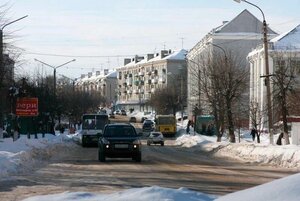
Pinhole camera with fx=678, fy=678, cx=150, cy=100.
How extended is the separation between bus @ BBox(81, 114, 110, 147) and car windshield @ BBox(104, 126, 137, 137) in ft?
74.3

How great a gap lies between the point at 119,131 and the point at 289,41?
55.3 metres

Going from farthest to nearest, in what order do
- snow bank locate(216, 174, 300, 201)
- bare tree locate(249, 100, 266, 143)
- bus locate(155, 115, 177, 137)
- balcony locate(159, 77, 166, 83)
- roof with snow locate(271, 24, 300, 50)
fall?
balcony locate(159, 77, 166, 83), bus locate(155, 115, 177, 137), roof with snow locate(271, 24, 300, 50), bare tree locate(249, 100, 266, 143), snow bank locate(216, 174, 300, 201)

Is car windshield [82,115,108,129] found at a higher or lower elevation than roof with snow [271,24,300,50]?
lower

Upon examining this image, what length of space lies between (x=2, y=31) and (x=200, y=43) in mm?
72931

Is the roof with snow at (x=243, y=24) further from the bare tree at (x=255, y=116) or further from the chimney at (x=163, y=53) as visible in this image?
the chimney at (x=163, y=53)

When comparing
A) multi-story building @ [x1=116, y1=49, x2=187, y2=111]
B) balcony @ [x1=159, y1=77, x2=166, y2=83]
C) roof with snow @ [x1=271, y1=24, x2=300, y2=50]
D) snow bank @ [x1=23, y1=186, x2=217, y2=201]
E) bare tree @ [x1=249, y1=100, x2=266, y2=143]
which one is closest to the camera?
snow bank @ [x1=23, y1=186, x2=217, y2=201]

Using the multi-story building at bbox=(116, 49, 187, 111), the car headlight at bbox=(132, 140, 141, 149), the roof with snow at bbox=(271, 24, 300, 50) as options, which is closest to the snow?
the car headlight at bbox=(132, 140, 141, 149)

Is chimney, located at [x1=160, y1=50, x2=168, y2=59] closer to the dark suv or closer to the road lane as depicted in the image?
the dark suv

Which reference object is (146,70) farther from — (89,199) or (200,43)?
(89,199)

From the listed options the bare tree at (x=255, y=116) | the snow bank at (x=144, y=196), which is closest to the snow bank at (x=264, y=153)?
the bare tree at (x=255, y=116)

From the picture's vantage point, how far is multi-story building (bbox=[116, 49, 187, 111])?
16125 centimetres

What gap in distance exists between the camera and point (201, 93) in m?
60.3

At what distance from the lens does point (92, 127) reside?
182 ft

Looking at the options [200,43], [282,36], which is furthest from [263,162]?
[200,43]
